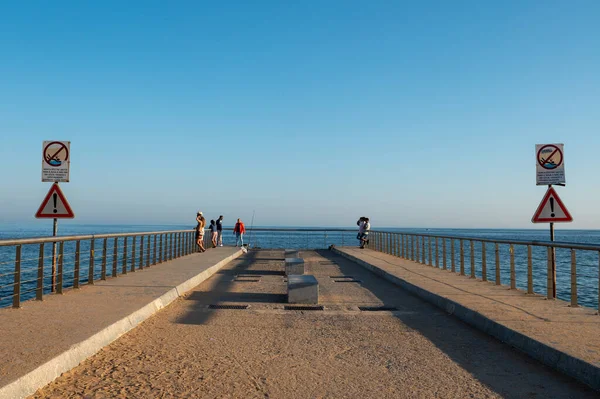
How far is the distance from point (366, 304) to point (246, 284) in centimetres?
424

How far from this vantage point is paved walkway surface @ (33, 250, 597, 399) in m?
4.70

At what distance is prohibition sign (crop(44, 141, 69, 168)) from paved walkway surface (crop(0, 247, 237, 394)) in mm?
2465

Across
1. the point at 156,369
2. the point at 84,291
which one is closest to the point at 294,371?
the point at 156,369

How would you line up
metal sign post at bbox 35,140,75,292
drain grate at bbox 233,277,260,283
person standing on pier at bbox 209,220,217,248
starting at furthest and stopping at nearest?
1. person standing on pier at bbox 209,220,217,248
2. drain grate at bbox 233,277,260,283
3. metal sign post at bbox 35,140,75,292

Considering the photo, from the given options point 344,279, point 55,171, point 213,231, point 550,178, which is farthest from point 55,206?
point 213,231

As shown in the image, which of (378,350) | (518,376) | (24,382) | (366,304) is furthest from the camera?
(366,304)

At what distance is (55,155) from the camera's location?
10.4 metres

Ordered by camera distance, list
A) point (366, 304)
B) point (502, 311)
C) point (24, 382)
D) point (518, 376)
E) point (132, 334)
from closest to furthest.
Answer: point (24, 382), point (518, 376), point (132, 334), point (502, 311), point (366, 304)

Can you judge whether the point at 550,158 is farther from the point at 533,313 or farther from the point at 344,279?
the point at 344,279

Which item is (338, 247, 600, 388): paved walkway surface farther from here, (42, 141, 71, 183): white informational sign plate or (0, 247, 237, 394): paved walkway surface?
(42, 141, 71, 183): white informational sign plate

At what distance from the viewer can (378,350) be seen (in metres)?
6.30

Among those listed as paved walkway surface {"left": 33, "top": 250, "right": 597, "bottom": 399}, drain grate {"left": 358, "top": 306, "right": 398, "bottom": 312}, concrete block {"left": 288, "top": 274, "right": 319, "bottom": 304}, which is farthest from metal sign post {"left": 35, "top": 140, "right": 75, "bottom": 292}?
drain grate {"left": 358, "top": 306, "right": 398, "bottom": 312}

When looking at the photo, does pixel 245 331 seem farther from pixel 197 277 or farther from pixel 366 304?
pixel 197 277

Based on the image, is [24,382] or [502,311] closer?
[24,382]
